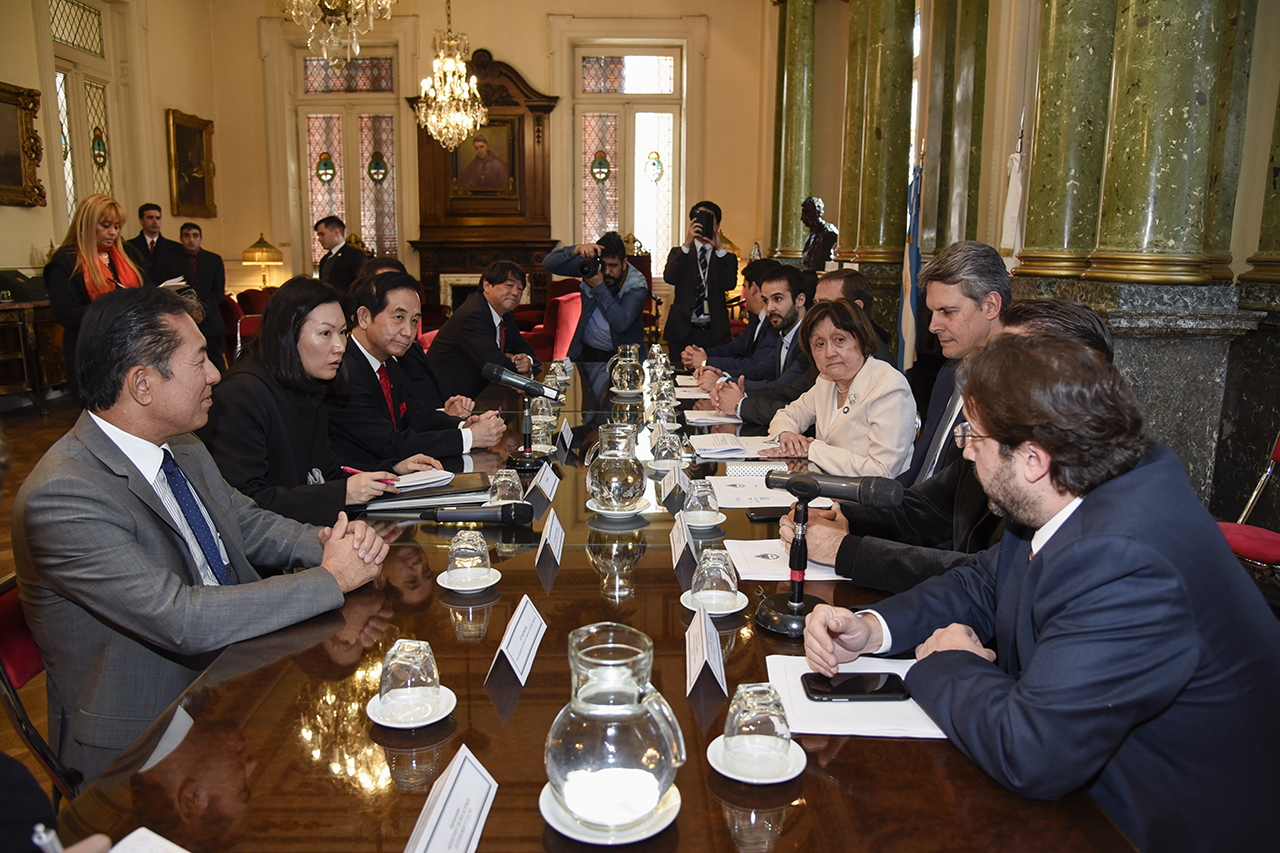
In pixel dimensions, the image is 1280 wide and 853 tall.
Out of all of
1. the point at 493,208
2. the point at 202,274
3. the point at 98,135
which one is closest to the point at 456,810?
the point at 202,274

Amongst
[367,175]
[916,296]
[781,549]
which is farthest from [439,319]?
[781,549]

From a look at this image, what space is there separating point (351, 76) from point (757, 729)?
12.1 meters

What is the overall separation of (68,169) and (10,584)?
9.19m

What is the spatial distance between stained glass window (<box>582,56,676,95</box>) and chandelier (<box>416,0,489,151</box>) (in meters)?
2.48

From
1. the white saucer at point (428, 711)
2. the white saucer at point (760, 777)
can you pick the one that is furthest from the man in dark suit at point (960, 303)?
the white saucer at point (428, 711)

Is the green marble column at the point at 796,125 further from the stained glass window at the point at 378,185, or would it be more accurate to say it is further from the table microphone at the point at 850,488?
the table microphone at the point at 850,488

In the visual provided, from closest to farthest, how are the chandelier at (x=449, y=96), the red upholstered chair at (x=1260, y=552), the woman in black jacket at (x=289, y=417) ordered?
the woman in black jacket at (x=289, y=417) → the red upholstered chair at (x=1260, y=552) → the chandelier at (x=449, y=96)

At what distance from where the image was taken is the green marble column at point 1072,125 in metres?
4.15

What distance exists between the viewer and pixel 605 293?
5766 mm

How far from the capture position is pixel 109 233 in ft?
19.6

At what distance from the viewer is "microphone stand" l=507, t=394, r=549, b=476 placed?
283cm

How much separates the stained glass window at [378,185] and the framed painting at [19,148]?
3.96 meters

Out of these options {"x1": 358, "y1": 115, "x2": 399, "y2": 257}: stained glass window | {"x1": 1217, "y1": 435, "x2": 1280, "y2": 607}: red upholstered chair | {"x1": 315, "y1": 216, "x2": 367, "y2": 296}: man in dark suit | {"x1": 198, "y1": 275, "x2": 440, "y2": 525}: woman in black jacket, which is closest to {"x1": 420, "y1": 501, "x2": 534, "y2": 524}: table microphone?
{"x1": 198, "y1": 275, "x2": 440, "y2": 525}: woman in black jacket

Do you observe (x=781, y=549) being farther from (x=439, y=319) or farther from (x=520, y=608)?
(x=439, y=319)
